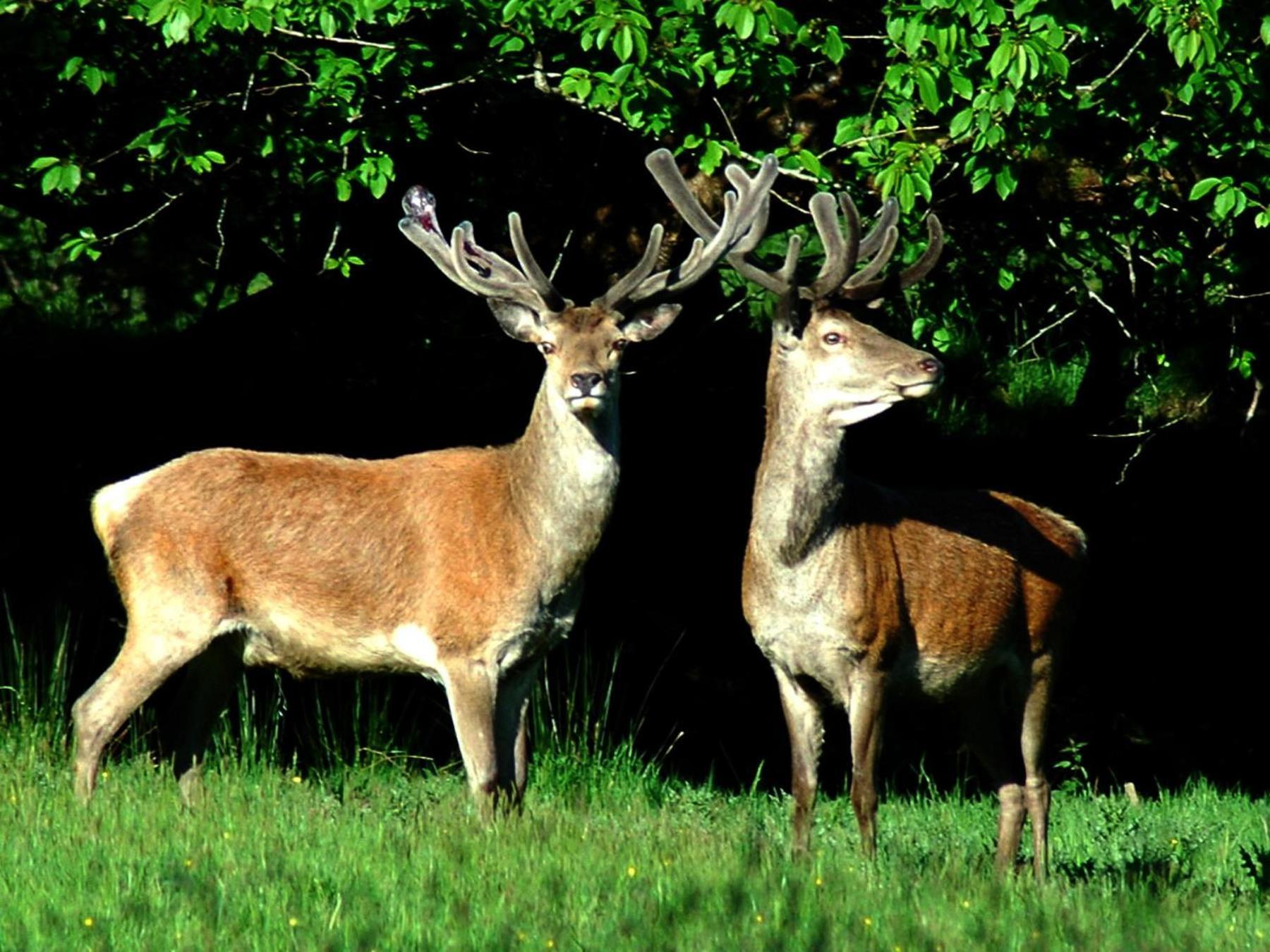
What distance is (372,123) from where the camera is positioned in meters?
7.77

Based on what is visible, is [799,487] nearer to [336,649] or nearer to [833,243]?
[833,243]

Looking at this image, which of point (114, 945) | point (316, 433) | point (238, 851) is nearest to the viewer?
point (114, 945)

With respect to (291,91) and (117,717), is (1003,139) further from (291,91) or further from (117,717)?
(117,717)

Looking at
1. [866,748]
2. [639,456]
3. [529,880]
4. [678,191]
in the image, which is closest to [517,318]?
[678,191]

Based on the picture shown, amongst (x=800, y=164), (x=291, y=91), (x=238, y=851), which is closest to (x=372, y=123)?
(x=291, y=91)

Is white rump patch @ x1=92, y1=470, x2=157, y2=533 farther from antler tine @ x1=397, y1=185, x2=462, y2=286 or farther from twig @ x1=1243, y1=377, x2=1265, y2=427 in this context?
twig @ x1=1243, y1=377, x2=1265, y2=427

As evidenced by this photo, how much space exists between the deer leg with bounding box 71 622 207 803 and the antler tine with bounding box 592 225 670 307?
187cm

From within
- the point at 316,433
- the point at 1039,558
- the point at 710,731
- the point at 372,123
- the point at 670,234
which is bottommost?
the point at 710,731

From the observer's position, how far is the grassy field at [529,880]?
534cm

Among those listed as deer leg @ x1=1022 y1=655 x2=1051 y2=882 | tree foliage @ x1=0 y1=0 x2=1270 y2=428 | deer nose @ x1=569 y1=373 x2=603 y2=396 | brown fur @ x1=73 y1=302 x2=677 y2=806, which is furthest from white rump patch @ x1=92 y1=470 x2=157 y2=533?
deer leg @ x1=1022 y1=655 x2=1051 y2=882

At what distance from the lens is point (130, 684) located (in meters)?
7.72

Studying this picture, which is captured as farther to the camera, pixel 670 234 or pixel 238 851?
pixel 670 234

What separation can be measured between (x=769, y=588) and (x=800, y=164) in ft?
4.86

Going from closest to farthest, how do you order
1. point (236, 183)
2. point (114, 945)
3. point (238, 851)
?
point (114, 945), point (238, 851), point (236, 183)
